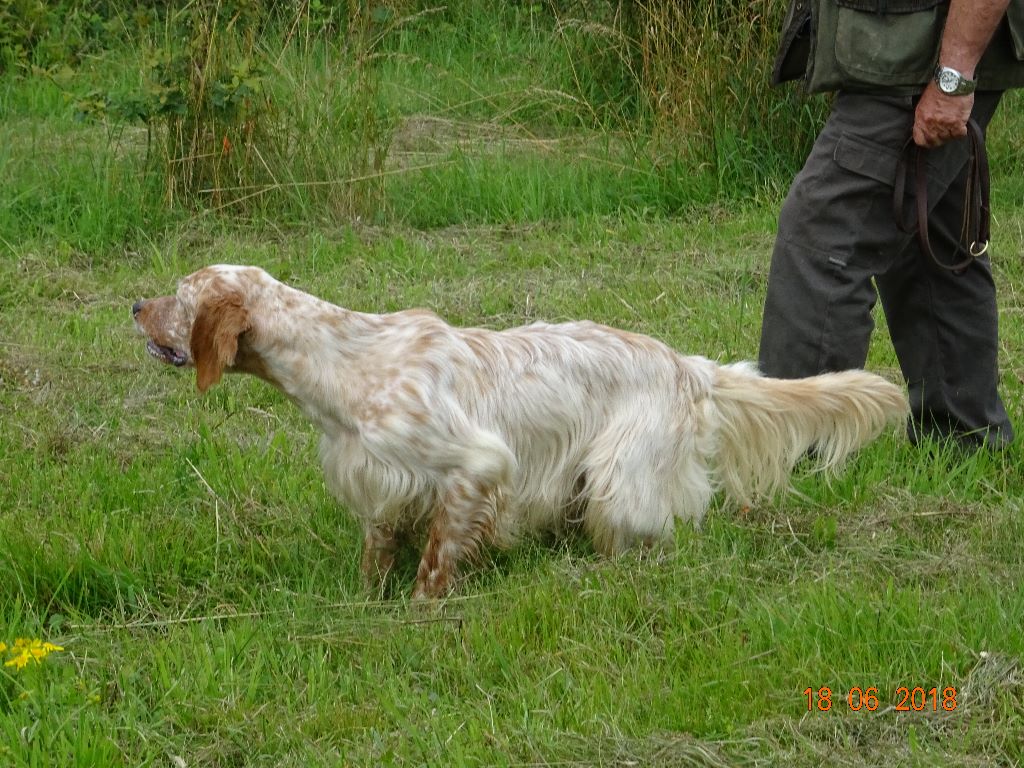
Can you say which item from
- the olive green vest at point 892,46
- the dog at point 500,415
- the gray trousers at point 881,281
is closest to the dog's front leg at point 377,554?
the dog at point 500,415

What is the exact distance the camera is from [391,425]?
429 cm

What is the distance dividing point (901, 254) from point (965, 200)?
0.28m

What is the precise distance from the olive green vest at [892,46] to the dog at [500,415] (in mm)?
956

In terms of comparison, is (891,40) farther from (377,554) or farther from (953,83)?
(377,554)

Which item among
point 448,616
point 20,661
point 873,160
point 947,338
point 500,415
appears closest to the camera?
point 20,661

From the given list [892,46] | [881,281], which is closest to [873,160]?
[892,46]

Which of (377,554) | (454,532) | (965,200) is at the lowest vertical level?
(377,554)

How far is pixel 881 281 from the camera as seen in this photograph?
510cm

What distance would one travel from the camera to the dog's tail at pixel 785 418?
4727 mm

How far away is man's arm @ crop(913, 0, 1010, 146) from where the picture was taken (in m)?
4.36

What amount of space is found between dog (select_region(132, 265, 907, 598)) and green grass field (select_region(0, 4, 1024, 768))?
0.47 feet

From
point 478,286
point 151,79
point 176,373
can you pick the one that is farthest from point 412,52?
point 176,373

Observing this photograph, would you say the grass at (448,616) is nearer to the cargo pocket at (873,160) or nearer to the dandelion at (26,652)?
the dandelion at (26,652)
